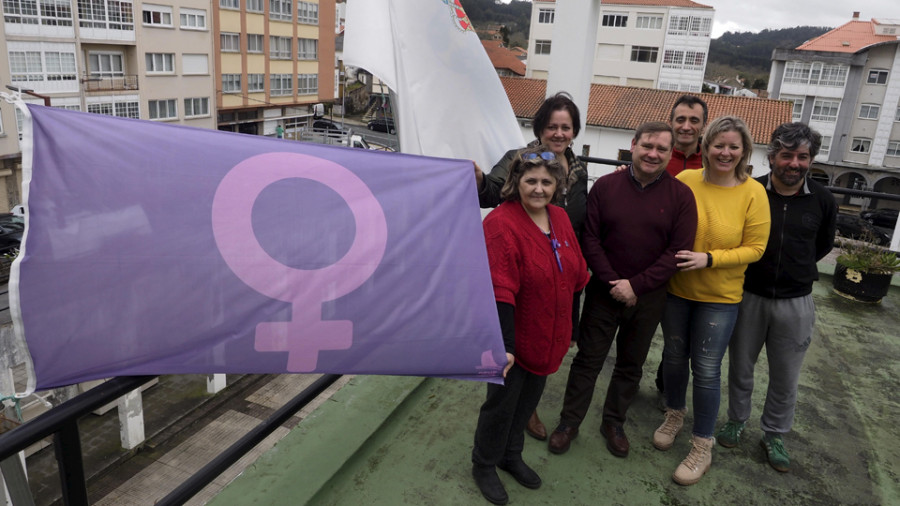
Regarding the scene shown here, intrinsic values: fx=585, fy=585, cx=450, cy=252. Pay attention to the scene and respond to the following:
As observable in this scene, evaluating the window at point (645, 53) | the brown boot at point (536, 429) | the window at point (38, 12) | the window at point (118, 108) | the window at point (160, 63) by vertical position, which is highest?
the window at point (645, 53)

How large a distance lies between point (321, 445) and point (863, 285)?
4.33 metres

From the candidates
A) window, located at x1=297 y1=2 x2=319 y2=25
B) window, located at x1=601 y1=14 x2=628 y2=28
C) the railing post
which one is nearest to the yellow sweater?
the railing post

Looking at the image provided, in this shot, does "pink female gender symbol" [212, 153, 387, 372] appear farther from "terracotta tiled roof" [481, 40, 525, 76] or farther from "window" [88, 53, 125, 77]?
"terracotta tiled roof" [481, 40, 525, 76]

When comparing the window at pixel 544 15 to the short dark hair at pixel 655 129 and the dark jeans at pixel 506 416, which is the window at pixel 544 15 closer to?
the short dark hair at pixel 655 129

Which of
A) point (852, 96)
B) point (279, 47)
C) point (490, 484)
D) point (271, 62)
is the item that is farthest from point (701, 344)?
point (852, 96)

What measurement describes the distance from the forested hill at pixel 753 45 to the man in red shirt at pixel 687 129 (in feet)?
282

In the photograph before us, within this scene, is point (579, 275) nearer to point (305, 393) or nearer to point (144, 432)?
point (305, 393)

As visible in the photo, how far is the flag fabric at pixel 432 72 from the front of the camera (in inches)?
92.7

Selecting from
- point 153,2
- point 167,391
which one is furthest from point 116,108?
point 167,391

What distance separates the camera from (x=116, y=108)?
2428cm

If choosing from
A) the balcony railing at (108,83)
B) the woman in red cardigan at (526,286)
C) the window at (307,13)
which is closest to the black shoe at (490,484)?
the woman in red cardigan at (526,286)

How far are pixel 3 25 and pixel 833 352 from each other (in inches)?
961

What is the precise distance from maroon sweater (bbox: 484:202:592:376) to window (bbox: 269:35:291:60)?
109 feet

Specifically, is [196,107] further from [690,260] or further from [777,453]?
[777,453]
